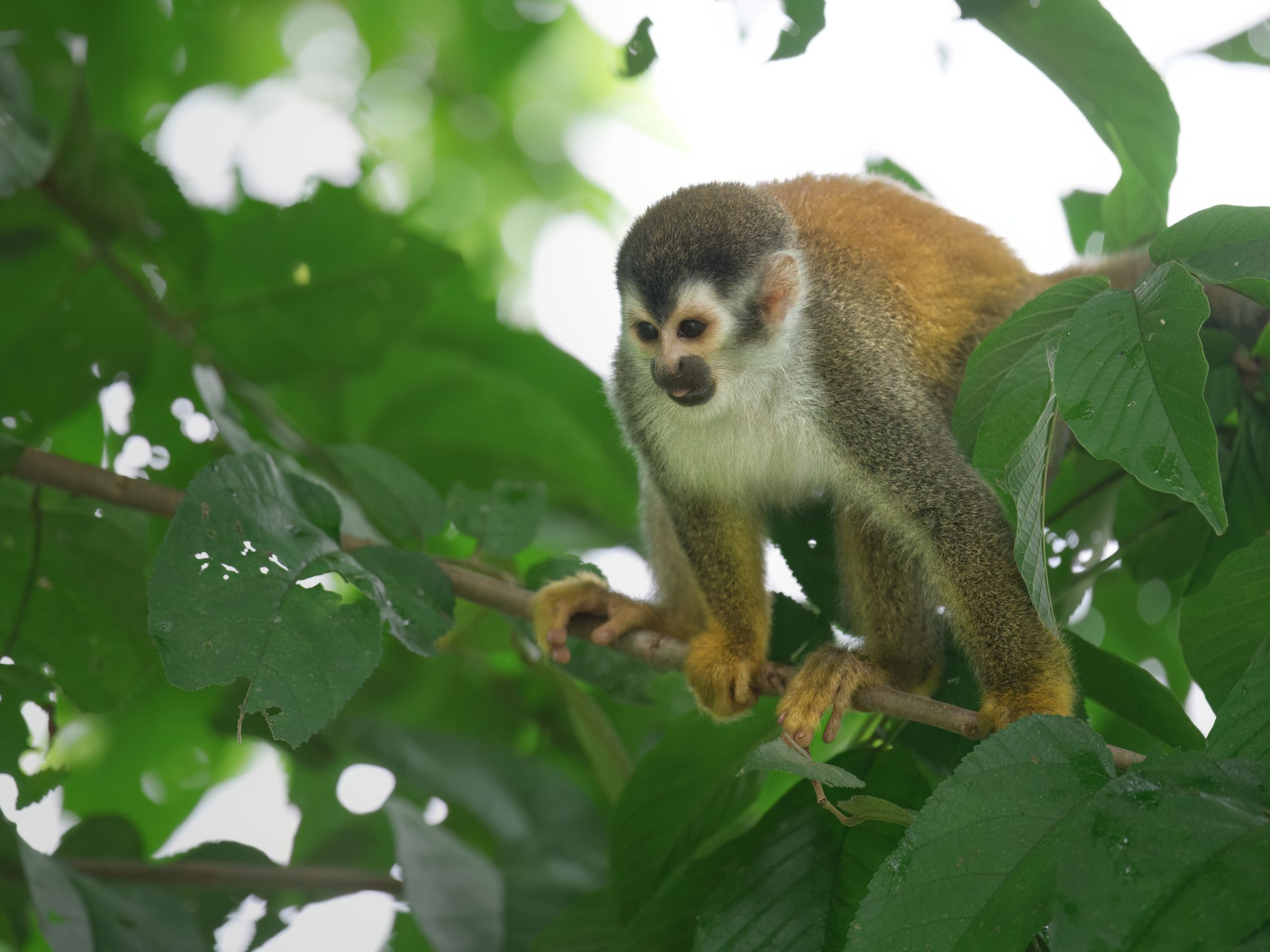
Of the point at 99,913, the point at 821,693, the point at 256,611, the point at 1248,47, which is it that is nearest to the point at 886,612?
the point at 821,693

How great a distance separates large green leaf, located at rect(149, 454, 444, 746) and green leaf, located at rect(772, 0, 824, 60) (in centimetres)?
98

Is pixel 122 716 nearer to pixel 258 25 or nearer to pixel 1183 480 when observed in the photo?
pixel 258 25

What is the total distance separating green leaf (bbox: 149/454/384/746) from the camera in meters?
1.38

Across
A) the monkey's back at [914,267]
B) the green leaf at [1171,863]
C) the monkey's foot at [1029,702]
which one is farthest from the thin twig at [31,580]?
the green leaf at [1171,863]

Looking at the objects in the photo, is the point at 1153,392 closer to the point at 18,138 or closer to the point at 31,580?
the point at 31,580

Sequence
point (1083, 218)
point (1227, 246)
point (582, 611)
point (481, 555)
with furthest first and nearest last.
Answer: point (1083, 218), point (582, 611), point (481, 555), point (1227, 246)

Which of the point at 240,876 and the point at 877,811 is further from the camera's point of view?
the point at 240,876

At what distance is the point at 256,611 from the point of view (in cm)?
145

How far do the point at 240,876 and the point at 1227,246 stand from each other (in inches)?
74.2

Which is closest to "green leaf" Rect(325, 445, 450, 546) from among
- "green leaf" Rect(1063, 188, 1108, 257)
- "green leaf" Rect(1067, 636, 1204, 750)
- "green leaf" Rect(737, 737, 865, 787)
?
"green leaf" Rect(737, 737, 865, 787)

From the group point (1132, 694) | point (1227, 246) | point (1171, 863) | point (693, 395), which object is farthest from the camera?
point (693, 395)

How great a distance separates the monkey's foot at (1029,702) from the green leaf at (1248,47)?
1.20 m

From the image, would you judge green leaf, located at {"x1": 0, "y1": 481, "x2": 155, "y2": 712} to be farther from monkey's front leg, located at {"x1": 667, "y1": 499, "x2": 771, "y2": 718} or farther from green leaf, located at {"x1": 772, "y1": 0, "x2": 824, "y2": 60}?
green leaf, located at {"x1": 772, "y1": 0, "x2": 824, "y2": 60}

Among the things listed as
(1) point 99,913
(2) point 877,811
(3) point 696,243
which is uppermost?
(3) point 696,243
